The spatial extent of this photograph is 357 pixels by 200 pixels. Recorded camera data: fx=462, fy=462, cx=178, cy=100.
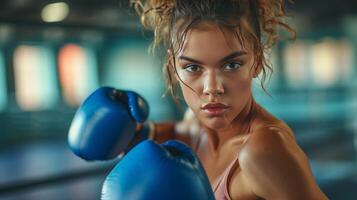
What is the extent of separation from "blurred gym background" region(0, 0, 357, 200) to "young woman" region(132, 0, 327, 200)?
3.96 metres

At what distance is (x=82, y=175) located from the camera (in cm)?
503

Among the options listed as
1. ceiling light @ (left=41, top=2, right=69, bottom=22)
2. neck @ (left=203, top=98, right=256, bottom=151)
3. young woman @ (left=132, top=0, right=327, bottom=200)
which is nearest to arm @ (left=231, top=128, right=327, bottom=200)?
young woman @ (left=132, top=0, right=327, bottom=200)

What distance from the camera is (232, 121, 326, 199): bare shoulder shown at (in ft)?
2.87

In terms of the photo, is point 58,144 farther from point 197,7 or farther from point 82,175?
point 197,7

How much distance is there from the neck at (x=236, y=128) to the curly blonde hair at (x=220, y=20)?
10cm

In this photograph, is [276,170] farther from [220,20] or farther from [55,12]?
[55,12]

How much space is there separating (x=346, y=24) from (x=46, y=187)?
21.1 feet

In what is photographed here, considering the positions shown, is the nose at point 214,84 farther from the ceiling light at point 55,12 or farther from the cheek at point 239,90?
the ceiling light at point 55,12

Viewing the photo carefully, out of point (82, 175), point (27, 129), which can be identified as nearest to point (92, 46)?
point (27, 129)

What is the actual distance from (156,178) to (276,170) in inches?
9.1

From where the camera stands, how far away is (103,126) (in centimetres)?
136

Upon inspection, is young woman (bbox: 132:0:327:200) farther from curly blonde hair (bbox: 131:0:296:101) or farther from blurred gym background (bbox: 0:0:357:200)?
blurred gym background (bbox: 0:0:357:200)

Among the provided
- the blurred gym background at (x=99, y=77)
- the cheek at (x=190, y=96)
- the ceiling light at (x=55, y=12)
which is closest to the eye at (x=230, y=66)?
the cheek at (x=190, y=96)

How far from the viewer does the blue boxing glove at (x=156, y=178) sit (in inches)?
32.0
